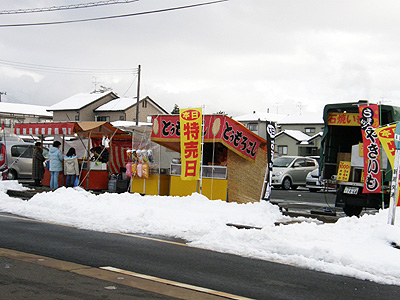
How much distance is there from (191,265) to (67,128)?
1099cm

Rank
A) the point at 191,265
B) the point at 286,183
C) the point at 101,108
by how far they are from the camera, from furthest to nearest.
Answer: the point at 101,108, the point at 286,183, the point at 191,265

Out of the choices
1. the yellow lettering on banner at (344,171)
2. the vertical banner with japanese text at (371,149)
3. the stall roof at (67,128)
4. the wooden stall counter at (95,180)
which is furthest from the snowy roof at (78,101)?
the vertical banner with japanese text at (371,149)

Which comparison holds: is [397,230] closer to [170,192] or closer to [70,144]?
[170,192]

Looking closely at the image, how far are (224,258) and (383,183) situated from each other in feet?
18.2

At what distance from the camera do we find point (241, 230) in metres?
8.38

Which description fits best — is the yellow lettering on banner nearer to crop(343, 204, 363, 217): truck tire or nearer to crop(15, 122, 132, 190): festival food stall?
crop(343, 204, 363, 217): truck tire

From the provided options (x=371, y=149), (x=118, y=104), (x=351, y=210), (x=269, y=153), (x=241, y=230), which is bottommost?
(x=241, y=230)

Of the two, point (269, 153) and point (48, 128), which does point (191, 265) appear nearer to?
point (269, 153)

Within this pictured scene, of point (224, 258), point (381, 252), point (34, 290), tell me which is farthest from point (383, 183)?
point (34, 290)

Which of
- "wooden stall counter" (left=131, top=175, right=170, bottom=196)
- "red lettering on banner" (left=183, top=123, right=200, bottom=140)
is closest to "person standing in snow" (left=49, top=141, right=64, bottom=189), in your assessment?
"wooden stall counter" (left=131, top=175, right=170, bottom=196)

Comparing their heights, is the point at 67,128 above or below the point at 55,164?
above

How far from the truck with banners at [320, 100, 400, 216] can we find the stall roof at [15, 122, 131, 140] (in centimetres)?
783

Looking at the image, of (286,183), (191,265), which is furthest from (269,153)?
(286,183)

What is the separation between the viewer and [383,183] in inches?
425
